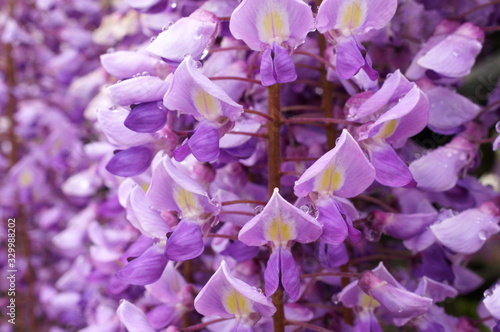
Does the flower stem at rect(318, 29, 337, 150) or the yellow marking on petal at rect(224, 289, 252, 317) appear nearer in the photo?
the yellow marking on petal at rect(224, 289, 252, 317)

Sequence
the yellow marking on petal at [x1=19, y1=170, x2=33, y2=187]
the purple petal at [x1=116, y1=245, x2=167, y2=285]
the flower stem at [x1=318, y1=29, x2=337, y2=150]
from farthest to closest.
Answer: the yellow marking on petal at [x1=19, y1=170, x2=33, y2=187], the flower stem at [x1=318, y1=29, x2=337, y2=150], the purple petal at [x1=116, y1=245, x2=167, y2=285]

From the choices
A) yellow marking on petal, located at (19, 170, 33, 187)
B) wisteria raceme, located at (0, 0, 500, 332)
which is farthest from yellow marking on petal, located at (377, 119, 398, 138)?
yellow marking on petal, located at (19, 170, 33, 187)

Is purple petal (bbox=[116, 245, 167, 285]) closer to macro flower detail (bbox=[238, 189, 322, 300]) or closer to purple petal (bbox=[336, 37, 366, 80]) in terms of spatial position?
macro flower detail (bbox=[238, 189, 322, 300])

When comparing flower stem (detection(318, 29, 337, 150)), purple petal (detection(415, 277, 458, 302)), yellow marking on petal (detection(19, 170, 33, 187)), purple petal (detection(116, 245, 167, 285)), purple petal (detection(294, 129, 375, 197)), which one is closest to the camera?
purple petal (detection(294, 129, 375, 197))

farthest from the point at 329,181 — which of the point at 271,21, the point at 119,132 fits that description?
→ the point at 119,132

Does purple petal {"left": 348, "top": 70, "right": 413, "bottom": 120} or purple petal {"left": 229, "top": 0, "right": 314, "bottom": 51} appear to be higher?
purple petal {"left": 229, "top": 0, "right": 314, "bottom": 51}

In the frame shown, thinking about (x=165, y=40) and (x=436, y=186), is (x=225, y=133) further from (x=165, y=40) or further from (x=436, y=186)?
(x=436, y=186)

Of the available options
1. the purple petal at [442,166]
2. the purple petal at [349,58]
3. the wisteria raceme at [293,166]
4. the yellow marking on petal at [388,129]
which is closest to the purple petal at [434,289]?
the wisteria raceme at [293,166]
